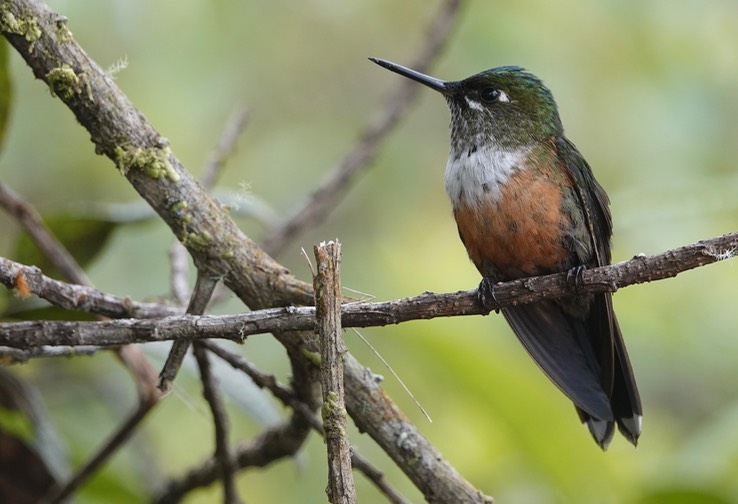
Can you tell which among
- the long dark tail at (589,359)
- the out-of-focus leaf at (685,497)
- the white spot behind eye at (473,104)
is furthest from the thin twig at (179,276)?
the out-of-focus leaf at (685,497)

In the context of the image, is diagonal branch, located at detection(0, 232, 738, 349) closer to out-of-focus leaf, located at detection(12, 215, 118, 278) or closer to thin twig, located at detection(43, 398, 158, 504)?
thin twig, located at detection(43, 398, 158, 504)

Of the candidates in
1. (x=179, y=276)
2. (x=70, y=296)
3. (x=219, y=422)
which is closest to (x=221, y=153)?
(x=179, y=276)

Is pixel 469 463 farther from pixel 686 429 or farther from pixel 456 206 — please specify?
pixel 686 429

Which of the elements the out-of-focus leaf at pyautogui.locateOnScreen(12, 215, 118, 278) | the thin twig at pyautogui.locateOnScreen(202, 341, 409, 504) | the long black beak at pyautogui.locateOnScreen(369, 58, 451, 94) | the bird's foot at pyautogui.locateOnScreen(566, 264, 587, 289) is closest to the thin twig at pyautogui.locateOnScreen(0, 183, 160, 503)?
the out-of-focus leaf at pyautogui.locateOnScreen(12, 215, 118, 278)

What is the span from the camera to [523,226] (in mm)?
3502

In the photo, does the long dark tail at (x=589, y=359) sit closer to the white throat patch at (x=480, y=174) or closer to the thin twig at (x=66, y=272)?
the white throat patch at (x=480, y=174)

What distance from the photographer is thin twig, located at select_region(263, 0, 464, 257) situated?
4457 millimetres

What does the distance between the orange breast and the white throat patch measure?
31 millimetres

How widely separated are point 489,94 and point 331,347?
2.42 m

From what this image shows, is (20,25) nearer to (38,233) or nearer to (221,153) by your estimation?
(38,233)

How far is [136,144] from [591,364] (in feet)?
6.78

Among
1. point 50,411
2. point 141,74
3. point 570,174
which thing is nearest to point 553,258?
point 570,174

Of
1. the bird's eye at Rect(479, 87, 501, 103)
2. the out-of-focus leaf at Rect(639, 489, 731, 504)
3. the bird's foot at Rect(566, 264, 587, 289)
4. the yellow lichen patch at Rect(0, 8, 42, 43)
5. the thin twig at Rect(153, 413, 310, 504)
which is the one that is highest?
the bird's eye at Rect(479, 87, 501, 103)

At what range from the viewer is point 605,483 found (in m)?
3.78
